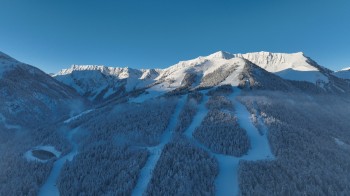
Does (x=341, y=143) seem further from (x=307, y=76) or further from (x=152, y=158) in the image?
(x=307, y=76)

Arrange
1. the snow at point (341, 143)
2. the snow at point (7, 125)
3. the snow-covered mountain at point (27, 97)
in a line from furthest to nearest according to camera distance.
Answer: the snow-covered mountain at point (27, 97) < the snow at point (7, 125) < the snow at point (341, 143)

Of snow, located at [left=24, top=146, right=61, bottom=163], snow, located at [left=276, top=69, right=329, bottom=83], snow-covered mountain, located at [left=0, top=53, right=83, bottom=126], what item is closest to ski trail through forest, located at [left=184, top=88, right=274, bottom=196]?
snow, located at [left=24, top=146, right=61, bottom=163]

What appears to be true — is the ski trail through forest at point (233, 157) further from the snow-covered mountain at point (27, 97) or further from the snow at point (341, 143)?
the snow-covered mountain at point (27, 97)

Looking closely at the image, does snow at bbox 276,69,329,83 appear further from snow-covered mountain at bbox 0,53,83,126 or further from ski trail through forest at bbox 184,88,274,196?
snow-covered mountain at bbox 0,53,83,126

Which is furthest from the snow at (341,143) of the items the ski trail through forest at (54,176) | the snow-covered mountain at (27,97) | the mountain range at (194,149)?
the snow-covered mountain at (27,97)

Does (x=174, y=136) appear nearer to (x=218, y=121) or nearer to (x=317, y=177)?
(x=218, y=121)

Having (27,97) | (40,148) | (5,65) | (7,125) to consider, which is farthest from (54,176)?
(5,65)
